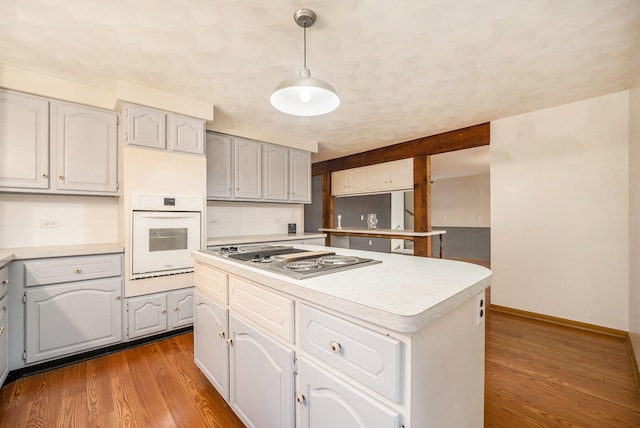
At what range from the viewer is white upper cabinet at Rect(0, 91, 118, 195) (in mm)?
2123

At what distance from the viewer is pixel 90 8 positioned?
1.53m

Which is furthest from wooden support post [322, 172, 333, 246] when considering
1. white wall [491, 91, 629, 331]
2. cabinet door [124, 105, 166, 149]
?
cabinet door [124, 105, 166, 149]

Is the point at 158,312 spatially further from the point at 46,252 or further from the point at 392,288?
the point at 392,288

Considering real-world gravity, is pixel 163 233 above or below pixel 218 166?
below

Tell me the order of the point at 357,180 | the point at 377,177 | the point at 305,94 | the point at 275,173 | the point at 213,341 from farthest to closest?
the point at 357,180 → the point at 377,177 → the point at 275,173 → the point at 213,341 → the point at 305,94

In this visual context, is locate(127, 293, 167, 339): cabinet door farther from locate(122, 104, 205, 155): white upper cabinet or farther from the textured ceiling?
the textured ceiling

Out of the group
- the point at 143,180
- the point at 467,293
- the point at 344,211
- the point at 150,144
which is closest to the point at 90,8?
the point at 150,144

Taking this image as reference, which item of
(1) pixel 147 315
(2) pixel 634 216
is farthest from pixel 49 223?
(2) pixel 634 216

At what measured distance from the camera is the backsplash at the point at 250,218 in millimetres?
3660

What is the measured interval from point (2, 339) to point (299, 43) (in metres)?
2.75

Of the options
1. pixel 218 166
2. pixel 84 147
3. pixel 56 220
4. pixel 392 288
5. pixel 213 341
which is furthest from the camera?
pixel 218 166

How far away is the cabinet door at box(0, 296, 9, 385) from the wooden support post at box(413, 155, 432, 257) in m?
4.18

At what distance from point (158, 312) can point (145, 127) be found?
5.59 ft

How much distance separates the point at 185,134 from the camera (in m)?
2.70
